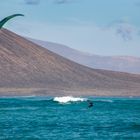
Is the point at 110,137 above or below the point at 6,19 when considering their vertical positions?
below

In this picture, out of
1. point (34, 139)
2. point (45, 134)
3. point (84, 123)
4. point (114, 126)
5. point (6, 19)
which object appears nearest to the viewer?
point (6, 19)

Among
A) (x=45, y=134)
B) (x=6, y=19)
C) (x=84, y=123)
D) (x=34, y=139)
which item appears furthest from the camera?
(x=84, y=123)

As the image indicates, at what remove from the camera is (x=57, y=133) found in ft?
256

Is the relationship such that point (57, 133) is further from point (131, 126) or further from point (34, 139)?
point (131, 126)

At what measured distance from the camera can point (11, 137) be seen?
71.1m

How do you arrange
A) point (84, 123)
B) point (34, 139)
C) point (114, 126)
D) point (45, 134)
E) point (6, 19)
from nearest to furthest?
1. point (6, 19)
2. point (34, 139)
3. point (45, 134)
4. point (114, 126)
5. point (84, 123)

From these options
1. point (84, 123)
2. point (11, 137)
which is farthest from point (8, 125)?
point (11, 137)

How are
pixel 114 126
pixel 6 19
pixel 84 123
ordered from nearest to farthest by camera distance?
pixel 6 19
pixel 114 126
pixel 84 123

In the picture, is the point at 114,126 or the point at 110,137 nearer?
the point at 110,137

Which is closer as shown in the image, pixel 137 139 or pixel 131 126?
pixel 137 139

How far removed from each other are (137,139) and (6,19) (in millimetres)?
38238

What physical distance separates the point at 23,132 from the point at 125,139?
38.9 ft

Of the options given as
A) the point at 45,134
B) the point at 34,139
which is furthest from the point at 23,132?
the point at 34,139

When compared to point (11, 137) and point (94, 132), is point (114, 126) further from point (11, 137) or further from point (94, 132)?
point (11, 137)
